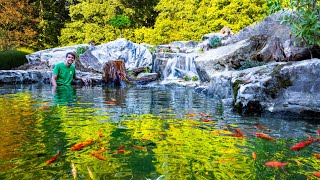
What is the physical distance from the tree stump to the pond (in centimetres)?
868

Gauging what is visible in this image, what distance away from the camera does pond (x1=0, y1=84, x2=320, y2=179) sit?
228cm

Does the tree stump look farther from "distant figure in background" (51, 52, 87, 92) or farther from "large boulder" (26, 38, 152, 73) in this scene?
"distant figure in background" (51, 52, 87, 92)

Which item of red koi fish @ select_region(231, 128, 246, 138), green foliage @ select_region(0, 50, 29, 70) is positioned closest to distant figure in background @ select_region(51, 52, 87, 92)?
red koi fish @ select_region(231, 128, 246, 138)

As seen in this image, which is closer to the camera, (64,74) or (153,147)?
(153,147)

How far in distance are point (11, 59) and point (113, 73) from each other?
7959 millimetres

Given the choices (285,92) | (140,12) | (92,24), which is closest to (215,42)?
(285,92)

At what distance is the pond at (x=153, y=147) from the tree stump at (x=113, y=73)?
28.5 ft

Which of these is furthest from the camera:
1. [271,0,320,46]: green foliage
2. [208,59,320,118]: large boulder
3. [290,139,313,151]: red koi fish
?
[208,59,320,118]: large boulder

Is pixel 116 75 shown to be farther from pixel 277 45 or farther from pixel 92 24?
pixel 92 24

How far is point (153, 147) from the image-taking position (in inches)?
116

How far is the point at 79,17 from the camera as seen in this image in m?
29.0

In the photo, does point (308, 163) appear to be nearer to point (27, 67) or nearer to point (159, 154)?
point (159, 154)

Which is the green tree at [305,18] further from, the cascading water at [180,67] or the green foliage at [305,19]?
the cascading water at [180,67]

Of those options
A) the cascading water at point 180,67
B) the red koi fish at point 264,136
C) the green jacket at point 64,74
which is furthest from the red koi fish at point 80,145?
the cascading water at point 180,67
